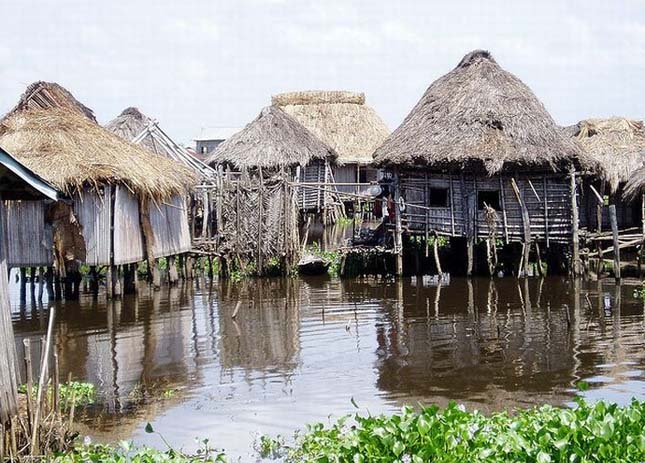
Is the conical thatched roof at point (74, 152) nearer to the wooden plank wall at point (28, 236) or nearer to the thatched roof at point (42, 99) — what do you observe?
the thatched roof at point (42, 99)

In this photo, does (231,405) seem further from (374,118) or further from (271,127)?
(374,118)

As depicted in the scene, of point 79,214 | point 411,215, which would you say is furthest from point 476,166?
point 79,214

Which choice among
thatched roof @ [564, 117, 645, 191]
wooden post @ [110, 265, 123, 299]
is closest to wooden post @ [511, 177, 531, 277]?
thatched roof @ [564, 117, 645, 191]

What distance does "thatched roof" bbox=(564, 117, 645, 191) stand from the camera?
26.6m

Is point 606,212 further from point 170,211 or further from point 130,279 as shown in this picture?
point 130,279

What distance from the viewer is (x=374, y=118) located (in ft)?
131

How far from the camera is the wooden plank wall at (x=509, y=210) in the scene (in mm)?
22812

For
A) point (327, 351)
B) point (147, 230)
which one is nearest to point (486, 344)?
point (327, 351)

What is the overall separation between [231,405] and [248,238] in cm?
1207

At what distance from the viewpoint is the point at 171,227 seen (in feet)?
73.1

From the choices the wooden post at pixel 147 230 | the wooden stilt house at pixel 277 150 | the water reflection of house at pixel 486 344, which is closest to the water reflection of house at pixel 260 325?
the water reflection of house at pixel 486 344

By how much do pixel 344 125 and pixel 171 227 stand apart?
17753 millimetres

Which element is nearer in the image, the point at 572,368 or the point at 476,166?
the point at 572,368

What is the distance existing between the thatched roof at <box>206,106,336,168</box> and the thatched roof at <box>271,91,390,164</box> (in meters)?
5.30
